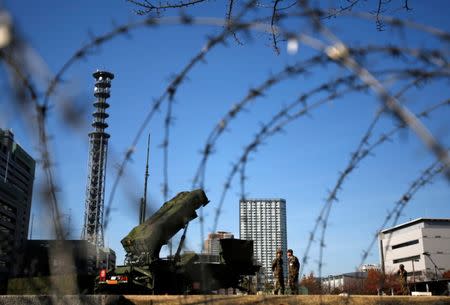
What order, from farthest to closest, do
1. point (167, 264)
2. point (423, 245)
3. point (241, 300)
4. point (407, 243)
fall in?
point (407, 243), point (423, 245), point (167, 264), point (241, 300)

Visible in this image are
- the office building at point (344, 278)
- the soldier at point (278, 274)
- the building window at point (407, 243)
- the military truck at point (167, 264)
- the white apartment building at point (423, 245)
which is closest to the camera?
the office building at point (344, 278)

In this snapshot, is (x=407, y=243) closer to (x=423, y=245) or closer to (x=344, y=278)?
(x=423, y=245)

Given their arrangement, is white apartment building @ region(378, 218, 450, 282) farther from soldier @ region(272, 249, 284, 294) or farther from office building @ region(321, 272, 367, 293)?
soldier @ region(272, 249, 284, 294)

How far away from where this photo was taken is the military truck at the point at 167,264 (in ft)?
43.3

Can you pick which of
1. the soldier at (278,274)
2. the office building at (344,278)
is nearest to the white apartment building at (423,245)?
the office building at (344,278)

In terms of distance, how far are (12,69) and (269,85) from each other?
4.19 feet

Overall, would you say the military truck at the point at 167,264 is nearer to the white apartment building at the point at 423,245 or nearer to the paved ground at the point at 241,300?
the paved ground at the point at 241,300

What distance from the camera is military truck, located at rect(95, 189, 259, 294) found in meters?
13.2

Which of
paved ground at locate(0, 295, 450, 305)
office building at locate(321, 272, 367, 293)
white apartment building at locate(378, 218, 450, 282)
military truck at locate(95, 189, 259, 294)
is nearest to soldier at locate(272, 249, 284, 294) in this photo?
military truck at locate(95, 189, 259, 294)

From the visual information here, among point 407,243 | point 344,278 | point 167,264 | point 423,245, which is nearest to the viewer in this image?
point 167,264

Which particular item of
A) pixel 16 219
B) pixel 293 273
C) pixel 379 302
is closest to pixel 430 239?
pixel 16 219

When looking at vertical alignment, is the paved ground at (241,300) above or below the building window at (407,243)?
below

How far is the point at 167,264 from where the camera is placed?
525 inches

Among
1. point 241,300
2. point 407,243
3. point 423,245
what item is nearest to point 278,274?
point 241,300
